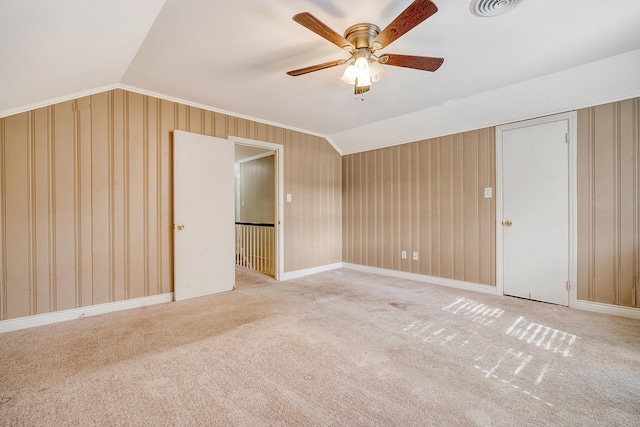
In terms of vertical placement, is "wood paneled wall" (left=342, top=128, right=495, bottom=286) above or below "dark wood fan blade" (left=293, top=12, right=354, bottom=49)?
below

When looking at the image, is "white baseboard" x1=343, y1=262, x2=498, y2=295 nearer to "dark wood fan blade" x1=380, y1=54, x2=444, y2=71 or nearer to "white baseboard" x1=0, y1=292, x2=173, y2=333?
"dark wood fan blade" x1=380, y1=54, x2=444, y2=71

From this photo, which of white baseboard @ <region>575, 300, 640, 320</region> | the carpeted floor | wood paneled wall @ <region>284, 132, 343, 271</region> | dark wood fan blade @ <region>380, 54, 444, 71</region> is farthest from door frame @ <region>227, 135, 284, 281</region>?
white baseboard @ <region>575, 300, 640, 320</region>

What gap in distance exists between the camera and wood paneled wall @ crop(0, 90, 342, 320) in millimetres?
2506

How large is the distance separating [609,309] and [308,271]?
368 centimetres

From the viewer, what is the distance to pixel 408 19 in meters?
1.61

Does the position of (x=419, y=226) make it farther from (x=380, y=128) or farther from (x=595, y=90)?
(x=595, y=90)

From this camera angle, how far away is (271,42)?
2.20 meters

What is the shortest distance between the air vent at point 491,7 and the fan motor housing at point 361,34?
2.07 feet

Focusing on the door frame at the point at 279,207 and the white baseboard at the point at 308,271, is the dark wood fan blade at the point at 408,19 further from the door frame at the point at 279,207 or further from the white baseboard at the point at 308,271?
the white baseboard at the point at 308,271

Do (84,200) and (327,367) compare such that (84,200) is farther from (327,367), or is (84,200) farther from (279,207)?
(327,367)

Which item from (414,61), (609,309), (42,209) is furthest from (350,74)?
(609,309)

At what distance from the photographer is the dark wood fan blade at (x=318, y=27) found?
156 centimetres

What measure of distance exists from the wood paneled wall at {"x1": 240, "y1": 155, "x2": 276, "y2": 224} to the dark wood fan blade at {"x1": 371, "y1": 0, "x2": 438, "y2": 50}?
165 inches

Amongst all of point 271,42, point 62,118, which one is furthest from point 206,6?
point 62,118
